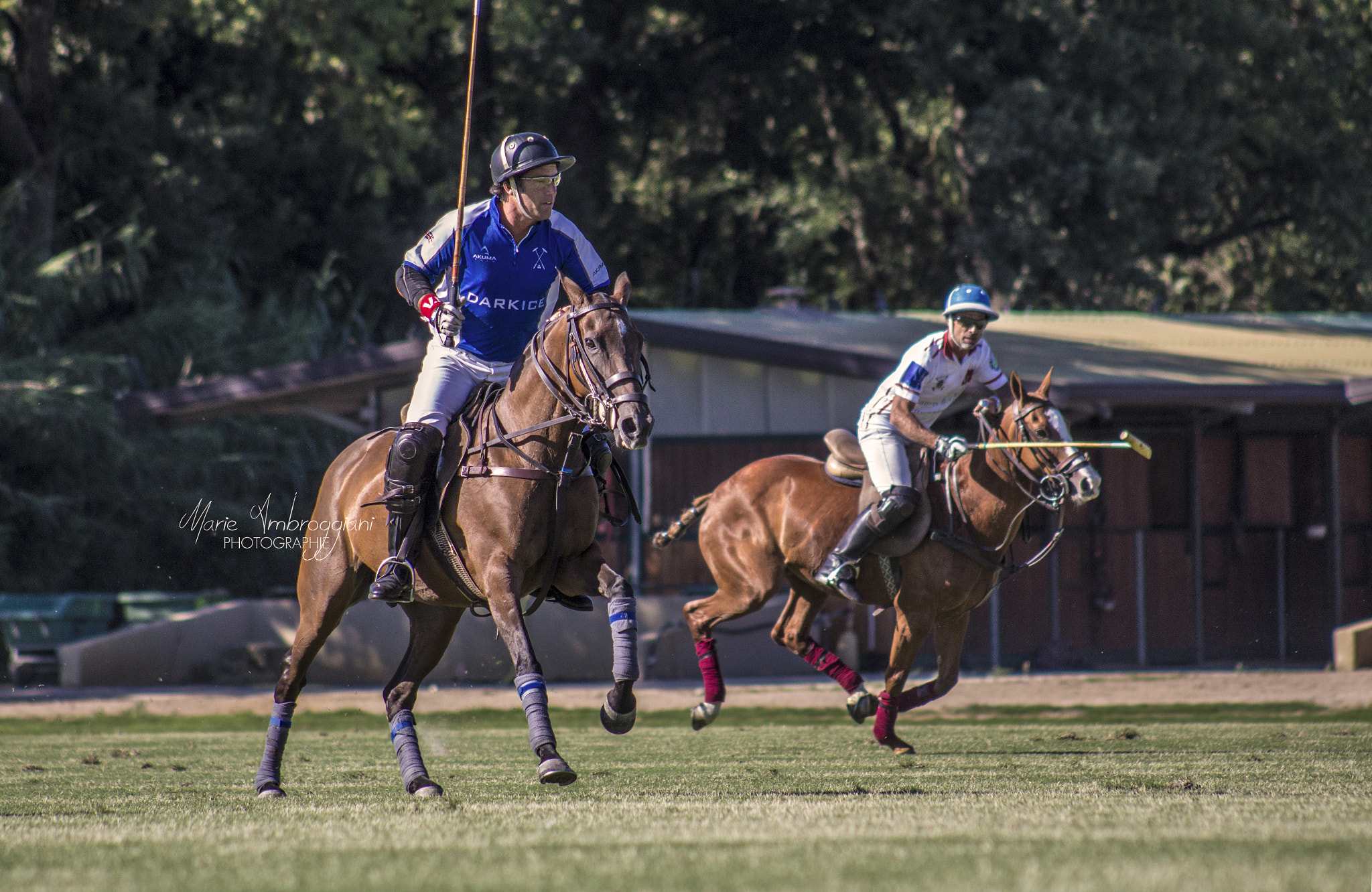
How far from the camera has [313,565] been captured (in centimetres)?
830

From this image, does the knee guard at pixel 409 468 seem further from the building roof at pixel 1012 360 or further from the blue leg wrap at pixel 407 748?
the building roof at pixel 1012 360

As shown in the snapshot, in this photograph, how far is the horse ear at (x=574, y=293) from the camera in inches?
288

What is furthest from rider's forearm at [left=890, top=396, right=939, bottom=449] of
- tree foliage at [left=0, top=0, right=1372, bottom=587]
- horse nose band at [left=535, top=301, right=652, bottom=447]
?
tree foliage at [left=0, top=0, right=1372, bottom=587]

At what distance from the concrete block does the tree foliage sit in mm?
11878

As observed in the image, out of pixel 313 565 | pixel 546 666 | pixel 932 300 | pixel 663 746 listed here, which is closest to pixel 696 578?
pixel 546 666

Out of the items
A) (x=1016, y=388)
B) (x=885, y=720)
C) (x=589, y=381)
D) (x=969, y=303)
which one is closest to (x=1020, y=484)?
(x=1016, y=388)

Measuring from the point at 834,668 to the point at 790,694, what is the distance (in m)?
4.28

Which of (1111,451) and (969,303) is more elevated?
(969,303)

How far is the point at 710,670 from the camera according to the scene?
1112 cm

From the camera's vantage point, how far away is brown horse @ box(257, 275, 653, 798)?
6.93m

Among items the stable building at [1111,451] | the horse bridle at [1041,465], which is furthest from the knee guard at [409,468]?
the stable building at [1111,451]

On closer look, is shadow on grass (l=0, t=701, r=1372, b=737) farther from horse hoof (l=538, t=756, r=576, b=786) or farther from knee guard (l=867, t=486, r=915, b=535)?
horse hoof (l=538, t=756, r=576, b=786)

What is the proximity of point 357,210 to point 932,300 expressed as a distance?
37.4 feet

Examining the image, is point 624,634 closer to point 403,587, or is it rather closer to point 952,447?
point 403,587
